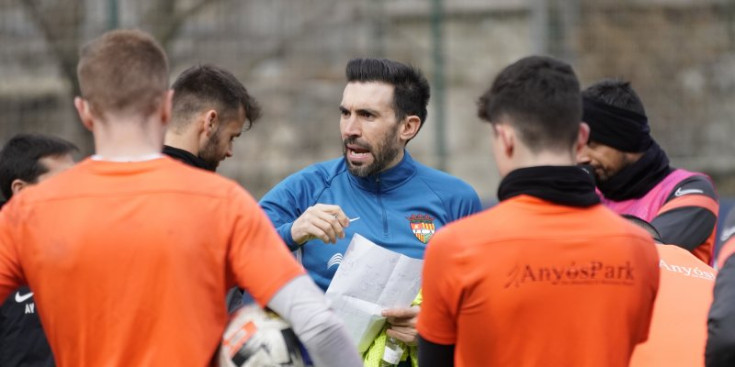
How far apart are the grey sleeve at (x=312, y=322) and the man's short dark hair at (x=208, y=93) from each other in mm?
1414

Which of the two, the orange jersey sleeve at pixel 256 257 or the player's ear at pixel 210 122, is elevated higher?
the player's ear at pixel 210 122

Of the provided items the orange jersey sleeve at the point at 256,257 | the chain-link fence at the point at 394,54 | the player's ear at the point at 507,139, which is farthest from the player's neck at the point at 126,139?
the chain-link fence at the point at 394,54

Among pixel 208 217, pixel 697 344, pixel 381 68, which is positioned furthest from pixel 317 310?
pixel 381 68

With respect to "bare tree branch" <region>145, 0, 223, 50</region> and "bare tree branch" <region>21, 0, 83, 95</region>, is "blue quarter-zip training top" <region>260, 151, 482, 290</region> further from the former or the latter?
"bare tree branch" <region>21, 0, 83, 95</region>

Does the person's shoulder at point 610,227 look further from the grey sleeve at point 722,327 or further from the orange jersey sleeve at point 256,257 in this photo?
the orange jersey sleeve at point 256,257

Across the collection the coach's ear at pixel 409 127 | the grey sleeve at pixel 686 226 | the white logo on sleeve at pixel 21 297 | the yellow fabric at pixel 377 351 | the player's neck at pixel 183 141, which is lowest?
the yellow fabric at pixel 377 351

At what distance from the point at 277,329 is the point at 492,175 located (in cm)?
730

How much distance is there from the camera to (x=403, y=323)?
447 cm

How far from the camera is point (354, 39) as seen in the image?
10203 mm

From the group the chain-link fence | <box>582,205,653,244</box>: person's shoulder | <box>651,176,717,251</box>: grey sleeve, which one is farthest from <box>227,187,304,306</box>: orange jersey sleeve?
the chain-link fence

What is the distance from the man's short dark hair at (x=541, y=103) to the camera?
3373mm

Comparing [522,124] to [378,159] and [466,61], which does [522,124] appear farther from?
[466,61]

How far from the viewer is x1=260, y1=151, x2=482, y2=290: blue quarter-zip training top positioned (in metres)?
4.77

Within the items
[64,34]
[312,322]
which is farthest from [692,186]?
[64,34]
